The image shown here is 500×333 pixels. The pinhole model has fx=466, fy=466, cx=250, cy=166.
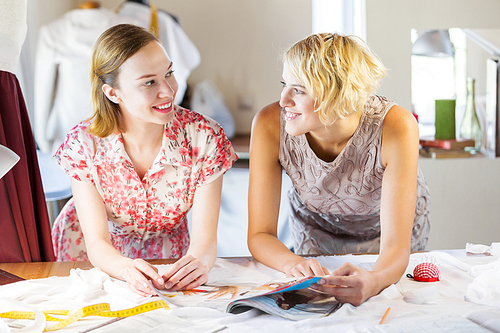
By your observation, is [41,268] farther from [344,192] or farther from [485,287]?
[485,287]

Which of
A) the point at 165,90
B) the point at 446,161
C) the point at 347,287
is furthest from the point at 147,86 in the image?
the point at 446,161

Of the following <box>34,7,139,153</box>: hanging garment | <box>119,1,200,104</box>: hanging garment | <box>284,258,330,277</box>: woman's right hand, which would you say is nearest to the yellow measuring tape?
<box>284,258,330,277</box>: woman's right hand

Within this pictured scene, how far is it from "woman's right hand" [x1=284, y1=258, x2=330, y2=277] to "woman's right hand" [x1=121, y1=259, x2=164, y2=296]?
276 mm

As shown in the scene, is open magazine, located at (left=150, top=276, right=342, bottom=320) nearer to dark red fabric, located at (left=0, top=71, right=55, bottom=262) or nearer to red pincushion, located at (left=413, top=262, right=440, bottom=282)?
red pincushion, located at (left=413, top=262, right=440, bottom=282)

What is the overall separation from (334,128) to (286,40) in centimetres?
190

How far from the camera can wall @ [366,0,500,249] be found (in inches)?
89.3

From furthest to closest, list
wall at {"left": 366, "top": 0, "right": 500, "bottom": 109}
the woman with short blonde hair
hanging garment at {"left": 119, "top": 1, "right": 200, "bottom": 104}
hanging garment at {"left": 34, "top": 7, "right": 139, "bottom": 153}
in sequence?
hanging garment at {"left": 119, "top": 1, "right": 200, "bottom": 104}
hanging garment at {"left": 34, "top": 7, "right": 139, "bottom": 153}
wall at {"left": 366, "top": 0, "right": 500, "bottom": 109}
the woman with short blonde hair

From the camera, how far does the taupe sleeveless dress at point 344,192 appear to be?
1.21 metres

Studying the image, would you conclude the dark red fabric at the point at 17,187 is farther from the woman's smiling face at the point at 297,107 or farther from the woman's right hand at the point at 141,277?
the woman's smiling face at the point at 297,107

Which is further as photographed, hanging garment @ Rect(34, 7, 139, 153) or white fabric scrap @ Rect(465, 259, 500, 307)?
hanging garment @ Rect(34, 7, 139, 153)

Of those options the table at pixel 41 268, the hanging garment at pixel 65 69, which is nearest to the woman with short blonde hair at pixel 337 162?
the table at pixel 41 268

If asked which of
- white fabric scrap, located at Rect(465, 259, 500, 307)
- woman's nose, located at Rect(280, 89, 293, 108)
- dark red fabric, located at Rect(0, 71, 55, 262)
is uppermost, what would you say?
woman's nose, located at Rect(280, 89, 293, 108)

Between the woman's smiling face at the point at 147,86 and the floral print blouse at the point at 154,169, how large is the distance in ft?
0.31

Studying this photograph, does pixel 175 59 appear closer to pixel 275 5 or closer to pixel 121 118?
pixel 275 5
